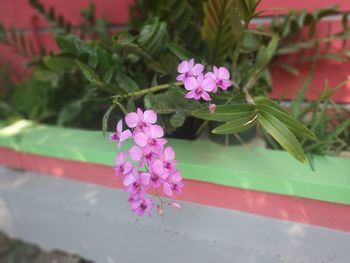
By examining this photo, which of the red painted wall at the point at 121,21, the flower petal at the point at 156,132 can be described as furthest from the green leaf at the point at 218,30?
the flower petal at the point at 156,132

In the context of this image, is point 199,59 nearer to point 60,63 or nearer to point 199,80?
point 199,80

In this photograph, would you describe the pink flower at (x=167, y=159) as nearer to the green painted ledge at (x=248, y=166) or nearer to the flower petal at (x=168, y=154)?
the flower petal at (x=168, y=154)

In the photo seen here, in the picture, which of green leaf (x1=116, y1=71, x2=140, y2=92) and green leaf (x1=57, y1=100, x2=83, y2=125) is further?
green leaf (x1=57, y1=100, x2=83, y2=125)

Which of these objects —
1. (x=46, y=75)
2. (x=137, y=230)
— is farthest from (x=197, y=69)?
(x=46, y=75)

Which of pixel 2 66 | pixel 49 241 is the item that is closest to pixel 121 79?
pixel 49 241

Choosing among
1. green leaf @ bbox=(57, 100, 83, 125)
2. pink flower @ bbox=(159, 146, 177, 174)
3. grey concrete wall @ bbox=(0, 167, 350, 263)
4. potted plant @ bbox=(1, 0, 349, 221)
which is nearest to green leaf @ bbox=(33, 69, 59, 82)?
potted plant @ bbox=(1, 0, 349, 221)

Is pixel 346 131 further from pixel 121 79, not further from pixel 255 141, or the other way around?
pixel 121 79

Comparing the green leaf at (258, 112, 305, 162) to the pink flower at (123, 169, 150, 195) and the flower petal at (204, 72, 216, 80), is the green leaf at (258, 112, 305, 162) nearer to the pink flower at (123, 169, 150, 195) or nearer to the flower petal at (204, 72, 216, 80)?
the flower petal at (204, 72, 216, 80)
